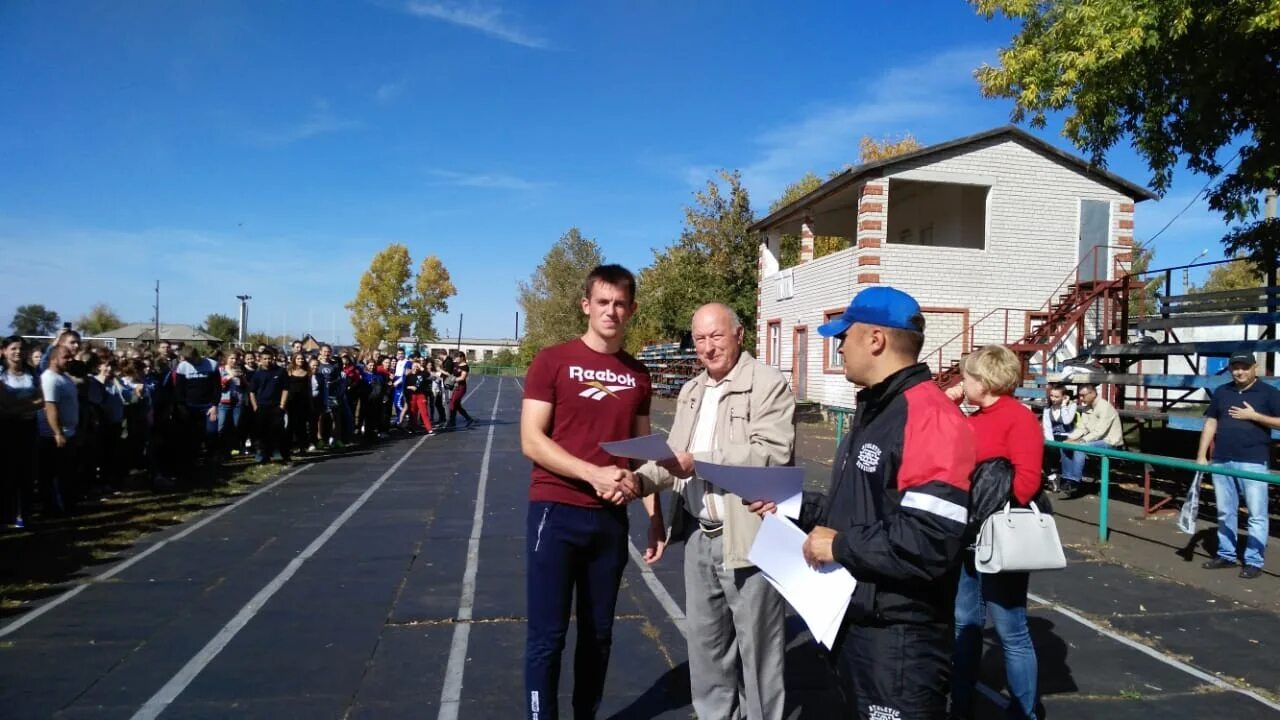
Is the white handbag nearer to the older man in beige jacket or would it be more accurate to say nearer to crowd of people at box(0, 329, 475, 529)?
the older man in beige jacket

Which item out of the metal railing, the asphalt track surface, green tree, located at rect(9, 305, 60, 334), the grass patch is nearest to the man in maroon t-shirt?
the asphalt track surface

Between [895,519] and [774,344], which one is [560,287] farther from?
[895,519]

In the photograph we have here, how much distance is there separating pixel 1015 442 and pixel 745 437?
51.3 inches

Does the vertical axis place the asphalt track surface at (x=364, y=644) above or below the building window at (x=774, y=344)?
below

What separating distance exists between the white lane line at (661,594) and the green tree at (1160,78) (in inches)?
341

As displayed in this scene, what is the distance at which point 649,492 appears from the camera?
11.3ft

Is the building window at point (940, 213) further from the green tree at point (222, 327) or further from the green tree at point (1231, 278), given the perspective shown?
the green tree at point (222, 327)

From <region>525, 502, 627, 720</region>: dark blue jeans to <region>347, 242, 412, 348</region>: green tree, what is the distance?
68031 millimetres

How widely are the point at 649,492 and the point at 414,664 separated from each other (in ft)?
7.36

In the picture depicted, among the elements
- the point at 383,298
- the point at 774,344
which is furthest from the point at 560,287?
the point at 774,344

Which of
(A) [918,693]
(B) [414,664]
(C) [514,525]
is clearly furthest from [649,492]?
(C) [514,525]

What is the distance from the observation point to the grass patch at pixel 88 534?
20.8ft

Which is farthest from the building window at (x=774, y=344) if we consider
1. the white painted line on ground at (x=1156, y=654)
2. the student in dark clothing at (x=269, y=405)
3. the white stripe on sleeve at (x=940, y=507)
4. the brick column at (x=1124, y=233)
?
the white stripe on sleeve at (x=940, y=507)

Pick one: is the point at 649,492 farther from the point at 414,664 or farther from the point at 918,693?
the point at 414,664
